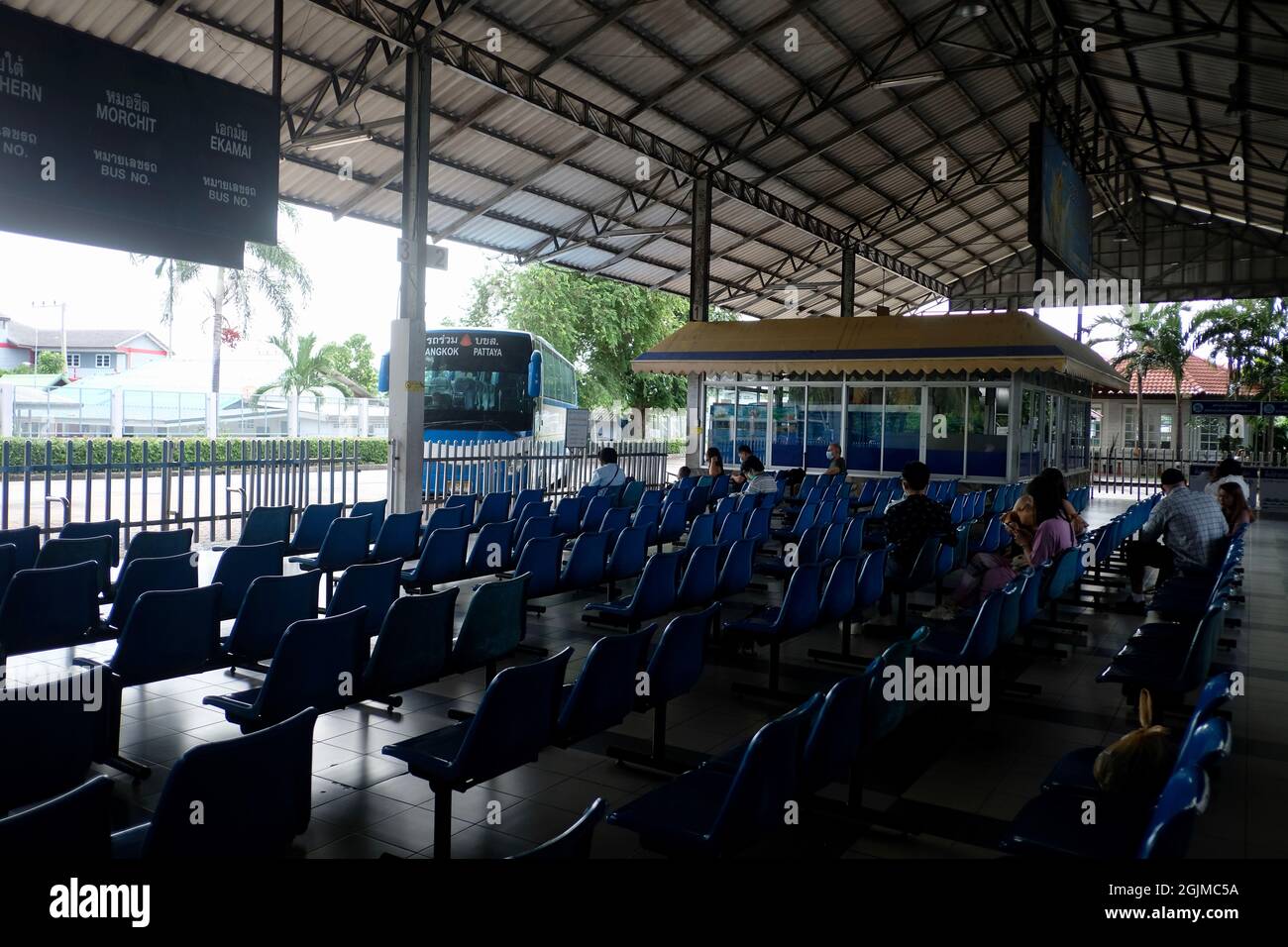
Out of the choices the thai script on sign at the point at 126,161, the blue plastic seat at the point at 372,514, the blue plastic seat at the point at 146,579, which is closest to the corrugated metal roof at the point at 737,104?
the thai script on sign at the point at 126,161

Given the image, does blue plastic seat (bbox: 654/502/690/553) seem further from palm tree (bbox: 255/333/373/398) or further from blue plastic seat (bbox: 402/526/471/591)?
palm tree (bbox: 255/333/373/398)

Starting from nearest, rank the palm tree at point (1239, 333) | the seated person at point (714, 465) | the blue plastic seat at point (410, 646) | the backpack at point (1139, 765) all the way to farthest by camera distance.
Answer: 1. the backpack at point (1139, 765)
2. the blue plastic seat at point (410, 646)
3. the seated person at point (714, 465)
4. the palm tree at point (1239, 333)

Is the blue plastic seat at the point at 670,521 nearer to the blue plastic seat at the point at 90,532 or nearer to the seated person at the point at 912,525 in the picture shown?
the seated person at the point at 912,525

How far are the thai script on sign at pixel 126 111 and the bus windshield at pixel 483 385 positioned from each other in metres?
8.08

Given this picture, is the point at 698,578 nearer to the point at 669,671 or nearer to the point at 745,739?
the point at 745,739

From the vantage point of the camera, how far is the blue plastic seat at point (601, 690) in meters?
3.58

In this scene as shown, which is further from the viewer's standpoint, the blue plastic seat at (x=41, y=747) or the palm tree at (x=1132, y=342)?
the palm tree at (x=1132, y=342)

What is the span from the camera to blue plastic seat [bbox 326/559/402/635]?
4.73 metres

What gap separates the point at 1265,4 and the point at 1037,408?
22.8 ft

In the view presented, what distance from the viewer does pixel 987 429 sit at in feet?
51.0

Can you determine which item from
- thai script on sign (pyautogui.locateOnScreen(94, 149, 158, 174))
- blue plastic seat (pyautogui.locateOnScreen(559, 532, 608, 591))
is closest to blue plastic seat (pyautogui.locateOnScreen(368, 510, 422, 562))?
blue plastic seat (pyautogui.locateOnScreen(559, 532, 608, 591))

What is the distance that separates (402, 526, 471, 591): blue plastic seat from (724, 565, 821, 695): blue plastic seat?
2.26m

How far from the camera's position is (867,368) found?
15.4 m
